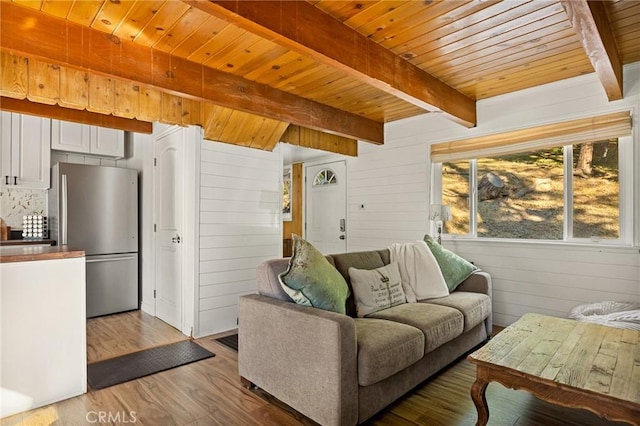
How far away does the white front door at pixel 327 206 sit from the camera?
16.8 ft

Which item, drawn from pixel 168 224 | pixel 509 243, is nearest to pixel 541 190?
pixel 509 243

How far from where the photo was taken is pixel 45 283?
85.2 inches

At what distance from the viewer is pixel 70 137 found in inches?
170

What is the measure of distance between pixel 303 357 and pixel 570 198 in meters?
2.99

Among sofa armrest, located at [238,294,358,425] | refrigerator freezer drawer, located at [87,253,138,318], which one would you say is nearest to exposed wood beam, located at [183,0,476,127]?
sofa armrest, located at [238,294,358,425]

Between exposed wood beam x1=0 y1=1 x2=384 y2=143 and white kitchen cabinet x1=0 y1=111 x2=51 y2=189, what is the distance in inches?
103

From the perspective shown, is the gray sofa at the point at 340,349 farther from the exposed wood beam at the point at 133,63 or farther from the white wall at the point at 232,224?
the exposed wood beam at the point at 133,63

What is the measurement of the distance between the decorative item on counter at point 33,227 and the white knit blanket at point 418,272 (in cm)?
417

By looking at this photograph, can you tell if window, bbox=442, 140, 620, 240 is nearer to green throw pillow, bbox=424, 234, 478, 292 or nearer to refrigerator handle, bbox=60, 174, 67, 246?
green throw pillow, bbox=424, 234, 478, 292

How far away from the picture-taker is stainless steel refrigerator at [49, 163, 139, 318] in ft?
12.8

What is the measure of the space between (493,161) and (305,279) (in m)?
2.78

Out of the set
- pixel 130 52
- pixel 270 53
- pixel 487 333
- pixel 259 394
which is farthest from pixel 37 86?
pixel 487 333

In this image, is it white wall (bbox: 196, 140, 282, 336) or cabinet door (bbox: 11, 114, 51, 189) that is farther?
cabinet door (bbox: 11, 114, 51, 189)

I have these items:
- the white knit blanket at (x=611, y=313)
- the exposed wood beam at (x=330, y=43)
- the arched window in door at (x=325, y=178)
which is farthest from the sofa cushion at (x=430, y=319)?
the arched window in door at (x=325, y=178)
